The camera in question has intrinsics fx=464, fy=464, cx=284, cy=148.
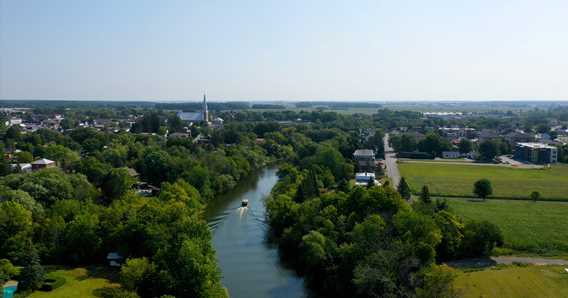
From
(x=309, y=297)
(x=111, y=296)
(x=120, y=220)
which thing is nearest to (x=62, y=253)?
(x=120, y=220)

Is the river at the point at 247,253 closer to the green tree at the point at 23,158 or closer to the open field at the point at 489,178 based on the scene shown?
the open field at the point at 489,178

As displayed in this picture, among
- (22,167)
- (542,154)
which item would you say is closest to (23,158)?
(22,167)

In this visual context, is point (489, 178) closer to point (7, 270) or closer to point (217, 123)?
point (7, 270)

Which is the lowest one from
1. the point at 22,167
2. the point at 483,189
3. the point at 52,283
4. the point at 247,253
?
the point at 247,253

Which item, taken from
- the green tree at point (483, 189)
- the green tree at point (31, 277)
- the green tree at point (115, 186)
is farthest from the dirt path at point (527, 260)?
the green tree at point (115, 186)

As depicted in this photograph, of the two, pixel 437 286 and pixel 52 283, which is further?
pixel 52 283

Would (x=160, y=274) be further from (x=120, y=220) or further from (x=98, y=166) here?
(x=98, y=166)

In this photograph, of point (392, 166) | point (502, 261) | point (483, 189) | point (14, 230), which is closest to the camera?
point (14, 230)
